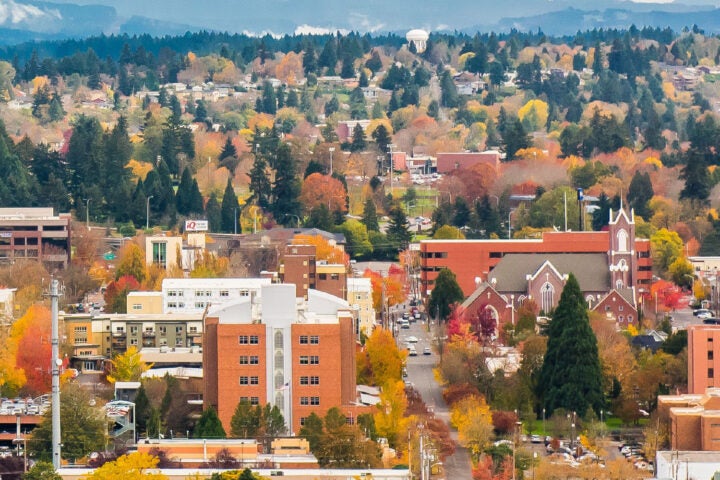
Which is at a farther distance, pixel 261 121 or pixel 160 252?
pixel 261 121

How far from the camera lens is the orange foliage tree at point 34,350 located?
6147 centimetres

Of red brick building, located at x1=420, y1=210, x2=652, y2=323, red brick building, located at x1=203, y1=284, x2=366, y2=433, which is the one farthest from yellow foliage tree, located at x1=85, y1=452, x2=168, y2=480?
red brick building, located at x1=420, y1=210, x2=652, y2=323

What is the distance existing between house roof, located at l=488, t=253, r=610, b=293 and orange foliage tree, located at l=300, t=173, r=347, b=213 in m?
25.0

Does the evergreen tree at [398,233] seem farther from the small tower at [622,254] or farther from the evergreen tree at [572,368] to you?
the evergreen tree at [572,368]

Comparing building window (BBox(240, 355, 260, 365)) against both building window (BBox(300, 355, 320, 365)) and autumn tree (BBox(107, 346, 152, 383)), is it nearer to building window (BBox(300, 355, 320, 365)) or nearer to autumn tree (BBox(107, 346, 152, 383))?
building window (BBox(300, 355, 320, 365))

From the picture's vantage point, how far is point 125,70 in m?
187

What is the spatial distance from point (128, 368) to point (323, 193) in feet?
156

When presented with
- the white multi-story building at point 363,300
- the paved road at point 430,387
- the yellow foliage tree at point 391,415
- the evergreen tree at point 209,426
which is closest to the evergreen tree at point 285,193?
the paved road at point 430,387

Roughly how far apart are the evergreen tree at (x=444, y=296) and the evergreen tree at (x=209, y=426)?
83.9 ft

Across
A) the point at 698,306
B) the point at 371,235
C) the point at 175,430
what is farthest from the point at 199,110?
→ the point at 175,430

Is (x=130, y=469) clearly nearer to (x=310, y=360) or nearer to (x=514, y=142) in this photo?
(x=310, y=360)

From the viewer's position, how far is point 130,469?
1793 inches

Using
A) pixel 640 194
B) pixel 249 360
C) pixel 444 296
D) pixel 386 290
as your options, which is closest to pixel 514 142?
pixel 640 194

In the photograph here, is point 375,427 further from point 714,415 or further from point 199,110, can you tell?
point 199,110
